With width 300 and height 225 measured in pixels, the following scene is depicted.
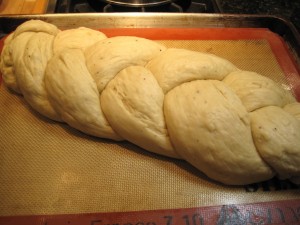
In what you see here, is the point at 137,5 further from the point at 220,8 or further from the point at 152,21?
the point at 220,8

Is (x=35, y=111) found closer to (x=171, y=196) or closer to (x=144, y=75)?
(x=144, y=75)

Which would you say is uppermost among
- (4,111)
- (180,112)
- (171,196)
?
(180,112)

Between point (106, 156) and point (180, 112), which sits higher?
point (180, 112)

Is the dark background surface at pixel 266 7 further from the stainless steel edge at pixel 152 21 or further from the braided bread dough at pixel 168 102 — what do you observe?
the braided bread dough at pixel 168 102

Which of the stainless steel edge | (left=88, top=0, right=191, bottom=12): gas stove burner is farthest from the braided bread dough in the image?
(left=88, top=0, right=191, bottom=12): gas stove burner

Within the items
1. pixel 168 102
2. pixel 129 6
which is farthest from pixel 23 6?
pixel 168 102

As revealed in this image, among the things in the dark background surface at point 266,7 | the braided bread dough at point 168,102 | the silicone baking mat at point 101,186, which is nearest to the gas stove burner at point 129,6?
the dark background surface at point 266,7

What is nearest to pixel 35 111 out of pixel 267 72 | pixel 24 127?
pixel 24 127
